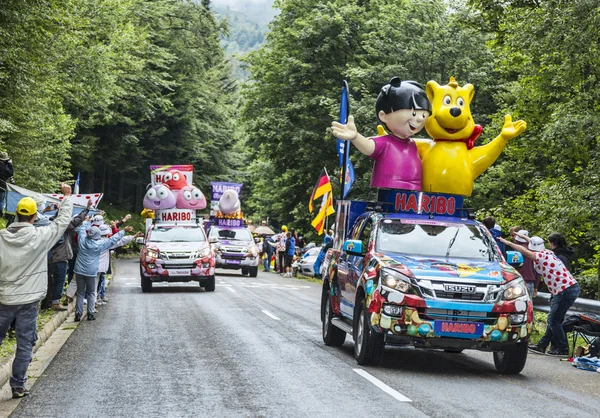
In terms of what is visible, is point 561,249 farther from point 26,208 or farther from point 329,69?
point 329,69

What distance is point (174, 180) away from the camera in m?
41.3

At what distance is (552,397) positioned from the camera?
9820mm

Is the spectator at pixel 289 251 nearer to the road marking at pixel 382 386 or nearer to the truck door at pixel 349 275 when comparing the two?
the truck door at pixel 349 275

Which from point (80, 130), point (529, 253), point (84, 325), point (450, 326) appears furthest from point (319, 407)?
point (80, 130)

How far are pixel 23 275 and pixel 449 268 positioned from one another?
193 inches

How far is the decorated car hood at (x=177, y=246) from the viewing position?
25.3 meters

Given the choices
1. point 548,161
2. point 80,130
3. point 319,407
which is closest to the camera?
point 319,407

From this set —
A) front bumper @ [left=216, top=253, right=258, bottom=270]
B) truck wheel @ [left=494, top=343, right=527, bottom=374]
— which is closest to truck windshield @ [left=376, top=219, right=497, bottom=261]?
truck wheel @ [left=494, top=343, right=527, bottom=374]

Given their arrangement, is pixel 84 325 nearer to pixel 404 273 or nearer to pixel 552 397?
pixel 404 273

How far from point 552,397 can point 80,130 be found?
153 ft

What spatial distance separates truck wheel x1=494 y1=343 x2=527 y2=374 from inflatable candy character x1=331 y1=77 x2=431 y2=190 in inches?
143

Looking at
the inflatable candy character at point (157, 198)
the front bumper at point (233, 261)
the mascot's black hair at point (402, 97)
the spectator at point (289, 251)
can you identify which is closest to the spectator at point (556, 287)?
the mascot's black hair at point (402, 97)

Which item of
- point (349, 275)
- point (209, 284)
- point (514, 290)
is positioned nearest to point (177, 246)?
point (209, 284)

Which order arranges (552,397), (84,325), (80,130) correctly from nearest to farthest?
(552,397) → (84,325) → (80,130)
